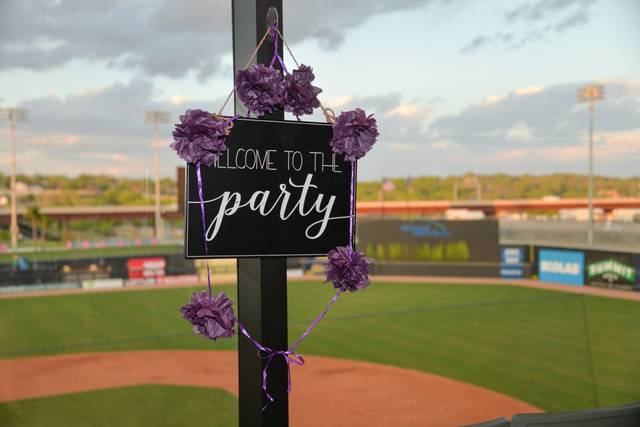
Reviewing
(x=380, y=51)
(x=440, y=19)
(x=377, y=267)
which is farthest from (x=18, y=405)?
(x=377, y=267)

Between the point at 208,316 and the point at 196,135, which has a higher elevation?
the point at 196,135

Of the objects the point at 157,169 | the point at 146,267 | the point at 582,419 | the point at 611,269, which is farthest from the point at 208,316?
the point at 146,267

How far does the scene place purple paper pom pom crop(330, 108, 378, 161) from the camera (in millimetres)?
1482

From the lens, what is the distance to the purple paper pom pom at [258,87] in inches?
56.2

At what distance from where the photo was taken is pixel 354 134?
4.90 ft

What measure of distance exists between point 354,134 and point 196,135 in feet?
1.34

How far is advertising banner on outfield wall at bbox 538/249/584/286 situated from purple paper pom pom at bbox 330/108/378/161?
12.5 metres

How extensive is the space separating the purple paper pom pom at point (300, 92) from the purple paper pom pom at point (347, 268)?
0.38 m

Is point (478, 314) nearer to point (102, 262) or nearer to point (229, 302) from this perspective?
point (102, 262)

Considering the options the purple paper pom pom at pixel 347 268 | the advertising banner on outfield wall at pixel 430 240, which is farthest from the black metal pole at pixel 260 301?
the advertising banner on outfield wall at pixel 430 240

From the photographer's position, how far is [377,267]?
15125mm

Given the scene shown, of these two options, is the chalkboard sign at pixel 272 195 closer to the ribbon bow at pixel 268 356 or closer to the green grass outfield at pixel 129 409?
the ribbon bow at pixel 268 356

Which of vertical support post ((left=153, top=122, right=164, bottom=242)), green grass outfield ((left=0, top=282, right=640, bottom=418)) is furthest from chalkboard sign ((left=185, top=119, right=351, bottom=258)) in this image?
vertical support post ((left=153, top=122, right=164, bottom=242))

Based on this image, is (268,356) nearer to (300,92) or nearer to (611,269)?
(300,92)
